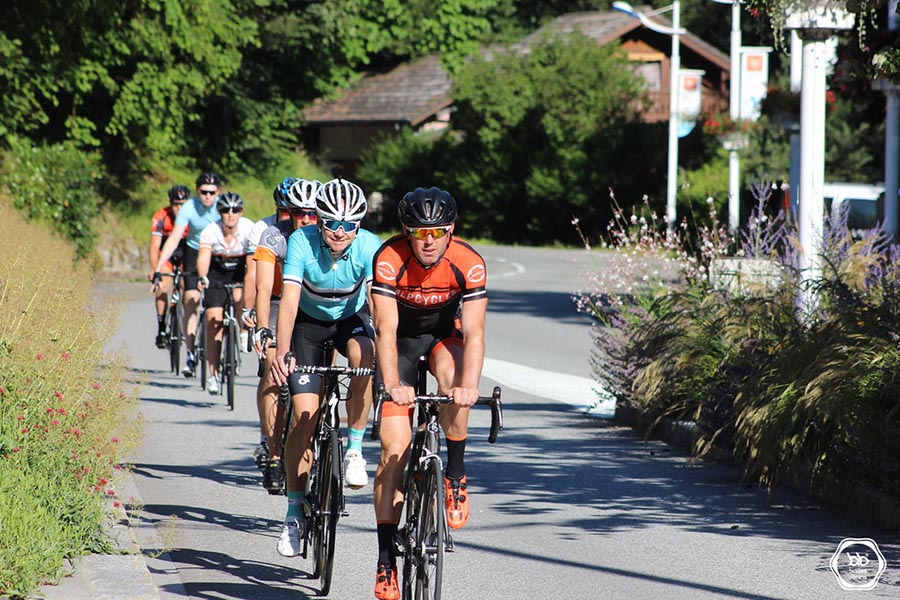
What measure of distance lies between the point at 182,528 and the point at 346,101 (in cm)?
5615

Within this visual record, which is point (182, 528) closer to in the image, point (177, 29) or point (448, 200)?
point (448, 200)

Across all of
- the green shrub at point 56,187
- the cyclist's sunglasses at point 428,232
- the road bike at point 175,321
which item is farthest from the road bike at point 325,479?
the green shrub at point 56,187

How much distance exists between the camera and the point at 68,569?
20.4 ft

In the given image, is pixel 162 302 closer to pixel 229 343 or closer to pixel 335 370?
pixel 229 343

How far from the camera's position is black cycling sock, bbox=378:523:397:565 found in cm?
571

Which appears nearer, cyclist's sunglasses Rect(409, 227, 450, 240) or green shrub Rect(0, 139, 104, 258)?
cyclist's sunglasses Rect(409, 227, 450, 240)

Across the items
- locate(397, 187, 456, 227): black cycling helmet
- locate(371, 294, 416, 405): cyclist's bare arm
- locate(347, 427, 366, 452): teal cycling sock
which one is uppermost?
locate(397, 187, 456, 227): black cycling helmet

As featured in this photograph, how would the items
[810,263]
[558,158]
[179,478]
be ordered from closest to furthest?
[179,478]
[810,263]
[558,158]

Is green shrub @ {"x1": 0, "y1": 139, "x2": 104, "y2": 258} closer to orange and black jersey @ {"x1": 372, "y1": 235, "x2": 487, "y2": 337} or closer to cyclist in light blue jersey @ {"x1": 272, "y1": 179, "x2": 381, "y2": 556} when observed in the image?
cyclist in light blue jersey @ {"x1": 272, "y1": 179, "x2": 381, "y2": 556}

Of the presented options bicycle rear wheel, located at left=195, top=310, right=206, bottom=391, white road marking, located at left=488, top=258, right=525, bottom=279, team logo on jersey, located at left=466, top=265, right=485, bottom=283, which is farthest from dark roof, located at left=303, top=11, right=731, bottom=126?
team logo on jersey, located at left=466, top=265, right=485, bottom=283

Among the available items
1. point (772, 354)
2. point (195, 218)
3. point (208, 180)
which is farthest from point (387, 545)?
point (195, 218)

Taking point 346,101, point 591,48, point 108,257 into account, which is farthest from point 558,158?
point 108,257

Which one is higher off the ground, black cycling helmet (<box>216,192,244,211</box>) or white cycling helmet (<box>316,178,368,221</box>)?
black cycling helmet (<box>216,192,244,211</box>)

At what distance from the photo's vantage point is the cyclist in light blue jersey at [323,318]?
666 centimetres
